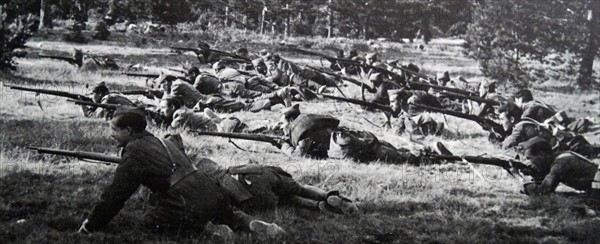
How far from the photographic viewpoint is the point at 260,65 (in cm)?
1524

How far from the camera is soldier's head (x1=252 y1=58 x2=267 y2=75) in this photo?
15133 millimetres

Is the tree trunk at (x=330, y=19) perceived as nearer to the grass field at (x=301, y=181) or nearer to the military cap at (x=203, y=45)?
the military cap at (x=203, y=45)

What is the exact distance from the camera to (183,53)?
49.5 feet

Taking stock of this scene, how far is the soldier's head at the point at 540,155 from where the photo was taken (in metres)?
6.89

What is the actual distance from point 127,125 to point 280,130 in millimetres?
4788

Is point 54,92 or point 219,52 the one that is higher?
point 219,52

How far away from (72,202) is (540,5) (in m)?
11.1

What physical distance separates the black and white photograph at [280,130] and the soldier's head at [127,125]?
2 centimetres

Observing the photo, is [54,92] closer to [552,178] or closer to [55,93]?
[55,93]

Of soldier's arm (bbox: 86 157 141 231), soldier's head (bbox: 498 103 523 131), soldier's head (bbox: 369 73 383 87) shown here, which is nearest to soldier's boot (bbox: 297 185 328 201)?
soldier's arm (bbox: 86 157 141 231)

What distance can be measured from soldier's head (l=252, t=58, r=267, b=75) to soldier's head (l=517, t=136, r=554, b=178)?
950 cm

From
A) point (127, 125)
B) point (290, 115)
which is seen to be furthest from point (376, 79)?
point (127, 125)

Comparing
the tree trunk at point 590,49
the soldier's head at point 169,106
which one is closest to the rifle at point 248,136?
the soldier's head at point 169,106

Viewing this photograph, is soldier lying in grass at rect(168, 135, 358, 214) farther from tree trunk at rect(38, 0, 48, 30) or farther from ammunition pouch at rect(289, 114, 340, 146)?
tree trunk at rect(38, 0, 48, 30)
